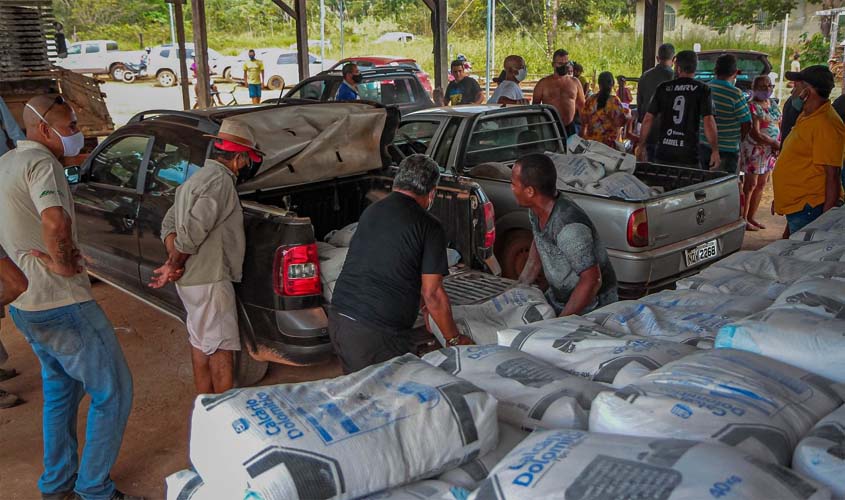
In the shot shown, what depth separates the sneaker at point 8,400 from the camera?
4965mm

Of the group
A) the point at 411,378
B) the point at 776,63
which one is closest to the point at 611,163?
the point at 411,378

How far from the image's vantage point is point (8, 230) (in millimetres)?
3514

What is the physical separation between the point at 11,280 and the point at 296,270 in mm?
1437

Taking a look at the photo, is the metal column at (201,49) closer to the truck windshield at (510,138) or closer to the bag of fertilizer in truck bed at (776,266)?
the truck windshield at (510,138)

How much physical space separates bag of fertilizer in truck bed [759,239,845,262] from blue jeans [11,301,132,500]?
3.33 metres

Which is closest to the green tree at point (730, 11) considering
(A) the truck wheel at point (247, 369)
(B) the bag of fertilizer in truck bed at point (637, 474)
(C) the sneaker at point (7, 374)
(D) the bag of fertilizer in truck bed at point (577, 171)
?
(D) the bag of fertilizer in truck bed at point (577, 171)

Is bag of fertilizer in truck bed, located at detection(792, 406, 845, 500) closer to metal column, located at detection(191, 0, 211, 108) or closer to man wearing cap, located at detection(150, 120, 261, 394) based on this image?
man wearing cap, located at detection(150, 120, 261, 394)

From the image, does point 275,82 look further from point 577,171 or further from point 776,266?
point 776,266

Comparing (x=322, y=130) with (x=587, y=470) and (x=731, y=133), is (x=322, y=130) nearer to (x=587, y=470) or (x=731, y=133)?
(x=587, y=470)

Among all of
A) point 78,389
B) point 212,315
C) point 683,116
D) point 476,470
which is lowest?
point 78,389

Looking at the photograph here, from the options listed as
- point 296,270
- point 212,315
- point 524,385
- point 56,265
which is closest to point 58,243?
point 56,265

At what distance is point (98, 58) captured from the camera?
3138 centimetres

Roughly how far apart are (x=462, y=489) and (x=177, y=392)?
376cm

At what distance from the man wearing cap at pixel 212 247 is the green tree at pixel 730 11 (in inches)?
1219
